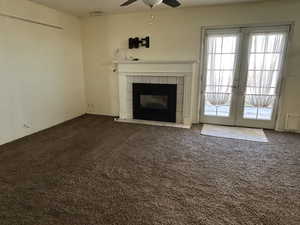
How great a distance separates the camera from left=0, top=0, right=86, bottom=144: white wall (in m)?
3.45

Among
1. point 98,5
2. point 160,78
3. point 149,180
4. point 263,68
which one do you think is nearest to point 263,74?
point 263,68

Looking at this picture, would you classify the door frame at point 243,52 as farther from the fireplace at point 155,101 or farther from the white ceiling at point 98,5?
the fireplace at point 155,101

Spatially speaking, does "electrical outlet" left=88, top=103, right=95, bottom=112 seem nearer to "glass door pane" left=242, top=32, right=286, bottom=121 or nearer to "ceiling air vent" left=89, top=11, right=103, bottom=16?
"ceiling air vent" left=89, top=11, right=103, bottom=16

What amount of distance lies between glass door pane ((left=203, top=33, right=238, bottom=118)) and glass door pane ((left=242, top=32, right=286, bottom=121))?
0.32 meters

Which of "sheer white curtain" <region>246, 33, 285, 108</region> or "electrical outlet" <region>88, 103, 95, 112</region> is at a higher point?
"sheer white curtain" <region>246, 33, 285, 108</region>

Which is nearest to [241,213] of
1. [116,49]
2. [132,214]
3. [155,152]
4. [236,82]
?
[132,214]

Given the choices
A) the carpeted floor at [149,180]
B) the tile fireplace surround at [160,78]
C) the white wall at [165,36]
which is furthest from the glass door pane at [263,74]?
the tile fireplace surround at [160,78]

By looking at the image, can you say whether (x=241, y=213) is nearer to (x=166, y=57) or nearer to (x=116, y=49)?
(x=166, y=57)

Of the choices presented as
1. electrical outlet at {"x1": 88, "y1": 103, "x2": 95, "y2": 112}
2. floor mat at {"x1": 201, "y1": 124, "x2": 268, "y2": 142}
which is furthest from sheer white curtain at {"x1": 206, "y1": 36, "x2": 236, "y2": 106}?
electrical outlet at {"x1": 88, "y1": 103, "x2": 95, "y2": 112}

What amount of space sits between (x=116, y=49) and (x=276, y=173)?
4.14 metres

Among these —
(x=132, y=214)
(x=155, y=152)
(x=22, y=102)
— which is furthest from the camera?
(x=22, y=102)

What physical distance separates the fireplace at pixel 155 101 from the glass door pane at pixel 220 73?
0.77 m

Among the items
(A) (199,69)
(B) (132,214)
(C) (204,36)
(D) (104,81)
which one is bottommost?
(B) (132,214)

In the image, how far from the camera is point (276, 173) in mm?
2572
